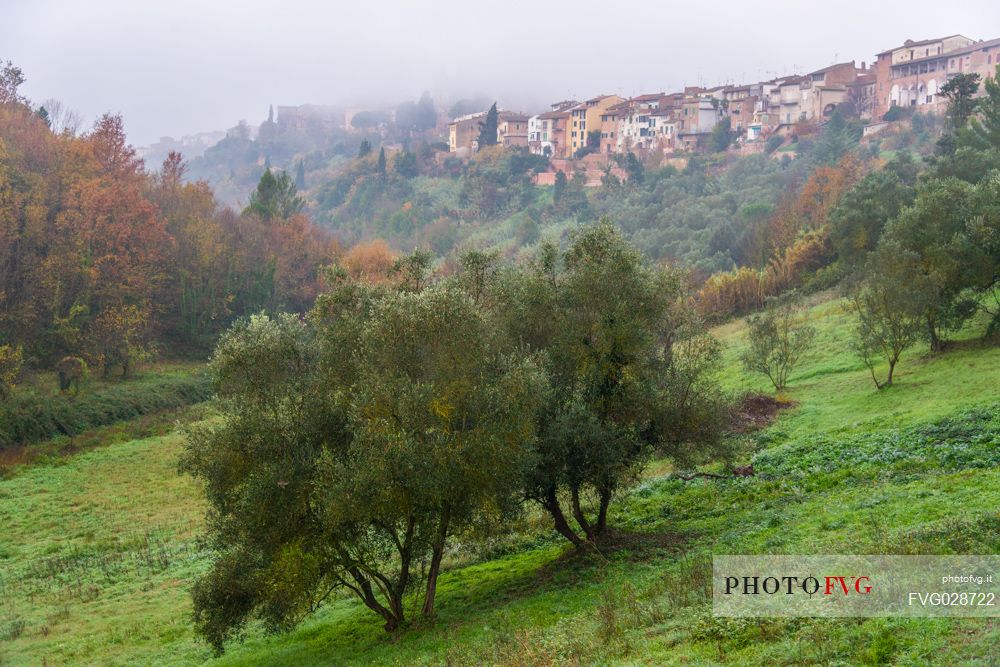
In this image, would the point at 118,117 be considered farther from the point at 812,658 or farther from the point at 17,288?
the point at 812,658

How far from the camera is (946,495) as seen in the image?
16.5 metres

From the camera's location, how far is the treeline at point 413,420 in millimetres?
16266

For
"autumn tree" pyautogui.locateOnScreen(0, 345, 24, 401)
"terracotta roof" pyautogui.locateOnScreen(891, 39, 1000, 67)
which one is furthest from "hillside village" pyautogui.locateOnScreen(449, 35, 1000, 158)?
"autumn tree" pyautogui.locateOnScreen(0, 345, 24, 401)

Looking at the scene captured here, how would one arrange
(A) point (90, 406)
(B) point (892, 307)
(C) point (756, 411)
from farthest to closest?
(A) point (90, 406) → (C) point (756, 411) → (B) point (892, 307)

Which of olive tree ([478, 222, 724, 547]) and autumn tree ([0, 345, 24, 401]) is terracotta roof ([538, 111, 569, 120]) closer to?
autumn tree ([0, 345, 24, 401])

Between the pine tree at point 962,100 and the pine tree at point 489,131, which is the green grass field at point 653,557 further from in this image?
the pine tree at point 489,131

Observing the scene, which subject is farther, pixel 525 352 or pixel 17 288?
pixel 17 288

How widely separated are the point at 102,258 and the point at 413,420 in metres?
39.9

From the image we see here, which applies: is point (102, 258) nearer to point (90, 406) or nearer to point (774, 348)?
point (90, 406)

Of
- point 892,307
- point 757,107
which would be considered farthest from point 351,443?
point 757,107

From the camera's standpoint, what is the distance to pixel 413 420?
16.1 metres

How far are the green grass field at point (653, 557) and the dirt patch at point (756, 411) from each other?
2.38 feet

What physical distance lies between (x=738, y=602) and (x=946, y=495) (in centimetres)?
660

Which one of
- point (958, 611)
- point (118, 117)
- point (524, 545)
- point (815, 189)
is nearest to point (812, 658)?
point (958, 611)
